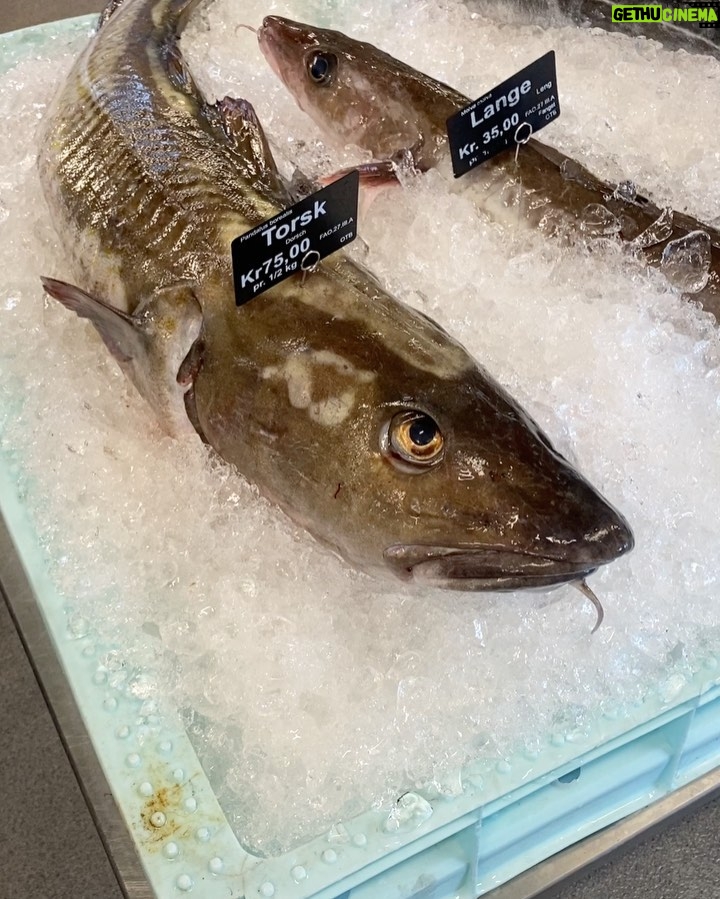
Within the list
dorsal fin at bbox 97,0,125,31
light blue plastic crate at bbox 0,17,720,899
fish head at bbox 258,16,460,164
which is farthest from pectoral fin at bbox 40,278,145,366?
dorsal fin at bbox 97,0,125,31

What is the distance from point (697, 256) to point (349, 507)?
3.90 feet

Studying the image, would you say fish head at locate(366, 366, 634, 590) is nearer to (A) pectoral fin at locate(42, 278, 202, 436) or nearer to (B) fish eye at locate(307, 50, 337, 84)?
(A) pectoral fin at locate(42, 278, 202, 436)

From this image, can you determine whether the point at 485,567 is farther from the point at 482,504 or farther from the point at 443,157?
the point at 443,157

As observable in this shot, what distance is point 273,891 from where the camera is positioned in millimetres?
1227

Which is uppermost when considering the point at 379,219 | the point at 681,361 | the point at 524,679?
the point at 379,219

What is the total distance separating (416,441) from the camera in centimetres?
126

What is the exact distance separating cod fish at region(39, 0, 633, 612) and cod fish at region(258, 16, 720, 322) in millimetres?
627

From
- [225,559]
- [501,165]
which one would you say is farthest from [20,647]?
[501,165]

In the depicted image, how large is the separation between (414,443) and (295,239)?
463 mm

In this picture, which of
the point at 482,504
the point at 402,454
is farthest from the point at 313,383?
the point at 482,504

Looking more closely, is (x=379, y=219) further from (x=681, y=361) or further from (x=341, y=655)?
(x=341, y=655)

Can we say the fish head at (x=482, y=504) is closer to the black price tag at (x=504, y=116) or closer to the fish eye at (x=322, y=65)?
the black price tag at (x=504, y=116)

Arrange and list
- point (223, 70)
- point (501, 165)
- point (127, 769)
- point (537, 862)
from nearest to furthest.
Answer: point (127, 769), point (537, 862), point (501, 165), point (223, 70)

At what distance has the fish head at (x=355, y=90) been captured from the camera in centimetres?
237
